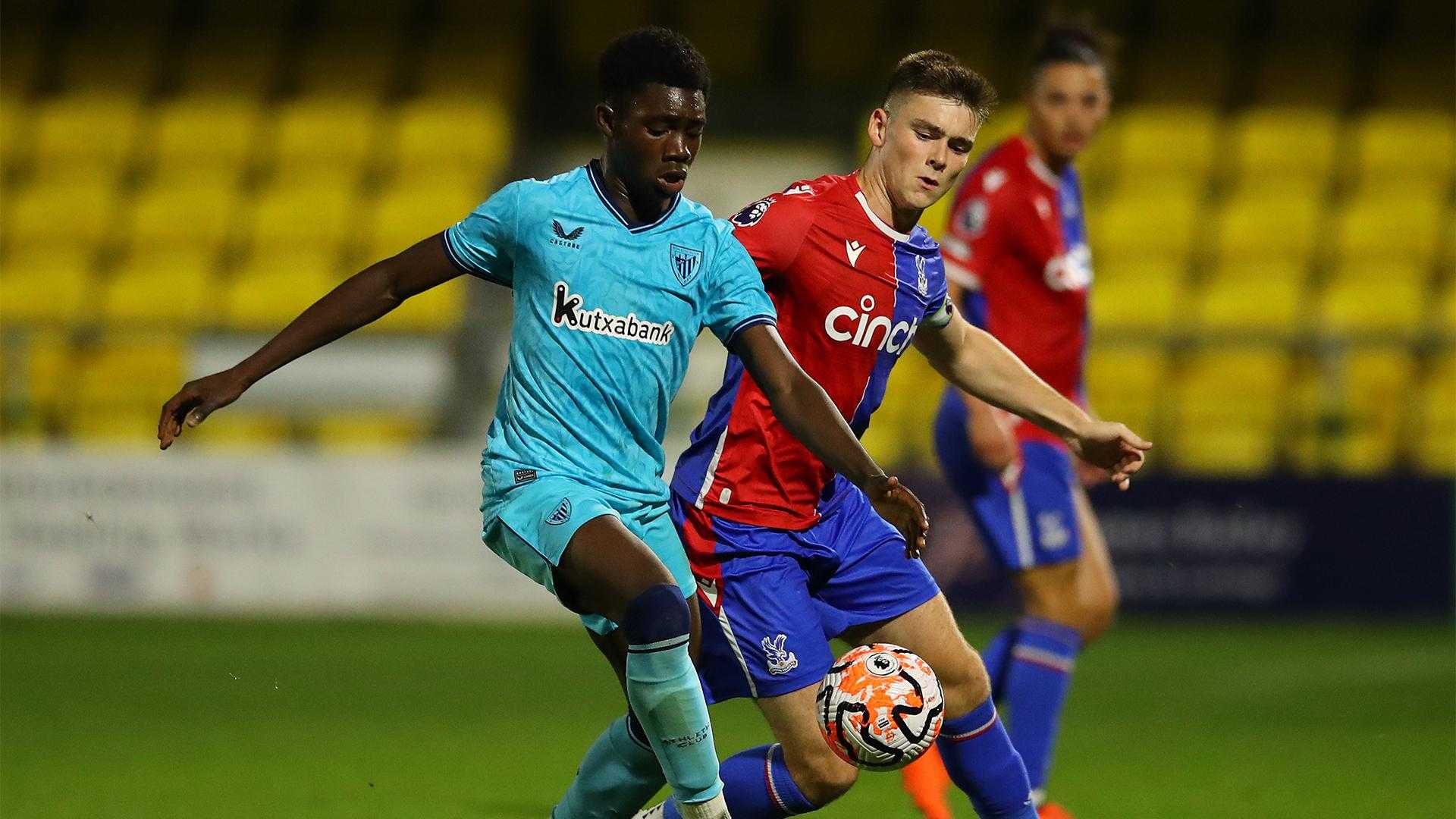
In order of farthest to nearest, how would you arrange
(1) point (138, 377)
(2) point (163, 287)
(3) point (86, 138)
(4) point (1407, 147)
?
(3) point (86, 138) < (4) point (1407, 147) < (2) point (163, 287) < (1) point (138, 377)

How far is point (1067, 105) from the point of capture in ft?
21.0

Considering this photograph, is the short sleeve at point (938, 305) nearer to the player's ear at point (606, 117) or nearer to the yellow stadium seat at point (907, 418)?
the player's ear at point (606, 117)

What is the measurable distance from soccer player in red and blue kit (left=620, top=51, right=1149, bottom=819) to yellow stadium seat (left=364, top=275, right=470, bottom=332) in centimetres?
889

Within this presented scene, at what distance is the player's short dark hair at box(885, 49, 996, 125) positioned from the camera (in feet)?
15.8

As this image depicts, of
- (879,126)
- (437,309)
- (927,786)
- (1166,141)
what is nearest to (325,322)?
(879,126)

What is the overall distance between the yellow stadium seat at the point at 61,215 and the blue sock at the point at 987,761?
1164cm

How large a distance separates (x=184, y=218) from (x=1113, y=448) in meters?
11.4

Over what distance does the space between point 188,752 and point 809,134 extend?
9910 mm

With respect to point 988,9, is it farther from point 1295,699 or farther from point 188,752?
point 188,752

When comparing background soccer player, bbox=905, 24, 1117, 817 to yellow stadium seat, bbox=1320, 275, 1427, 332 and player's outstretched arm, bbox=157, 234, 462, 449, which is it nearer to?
player's outstretched arm, bbox=157, 234, 462, 449

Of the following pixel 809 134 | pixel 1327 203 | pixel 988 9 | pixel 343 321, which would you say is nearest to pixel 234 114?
pixel 809 134

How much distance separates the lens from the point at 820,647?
470cm

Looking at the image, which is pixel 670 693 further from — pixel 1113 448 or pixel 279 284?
pixel 279 284

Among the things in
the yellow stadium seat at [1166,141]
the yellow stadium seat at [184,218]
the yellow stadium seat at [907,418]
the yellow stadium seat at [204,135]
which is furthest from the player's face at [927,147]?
the yellow stadium seat at [204,135]
